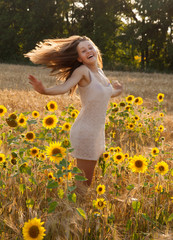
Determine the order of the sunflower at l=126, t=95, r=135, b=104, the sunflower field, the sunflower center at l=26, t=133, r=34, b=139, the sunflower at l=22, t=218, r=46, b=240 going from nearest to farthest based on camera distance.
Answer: the sunflower at l=22, t=218, r=46, b=240
the sunflower field
the sunflower center at l=26, t=133, r=34, b=139
the sunflower at l=126, t=95, r=135, b=104

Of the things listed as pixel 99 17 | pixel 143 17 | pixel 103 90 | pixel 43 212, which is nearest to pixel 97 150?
pixel 103 90

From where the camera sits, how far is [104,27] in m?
29.9

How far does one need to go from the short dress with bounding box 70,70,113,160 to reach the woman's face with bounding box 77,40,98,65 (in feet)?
0.41

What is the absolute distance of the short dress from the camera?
2.42 m

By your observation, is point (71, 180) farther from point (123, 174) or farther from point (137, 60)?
point (137, 60)

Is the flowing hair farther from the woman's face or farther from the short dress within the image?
the short dress

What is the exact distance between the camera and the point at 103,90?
8.20ft

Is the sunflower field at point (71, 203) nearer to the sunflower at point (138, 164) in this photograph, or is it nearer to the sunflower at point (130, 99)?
the sunflower at point (138, 164)

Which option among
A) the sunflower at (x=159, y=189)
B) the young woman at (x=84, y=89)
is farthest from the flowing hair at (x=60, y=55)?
the sunflower at (x=159, y=189)

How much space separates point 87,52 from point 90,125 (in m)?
0.62

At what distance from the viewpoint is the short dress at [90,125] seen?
2.42 m

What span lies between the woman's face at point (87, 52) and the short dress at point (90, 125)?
0.41 ft

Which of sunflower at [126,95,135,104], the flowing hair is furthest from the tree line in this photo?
the flowing hair

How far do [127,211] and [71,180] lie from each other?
0.48m
